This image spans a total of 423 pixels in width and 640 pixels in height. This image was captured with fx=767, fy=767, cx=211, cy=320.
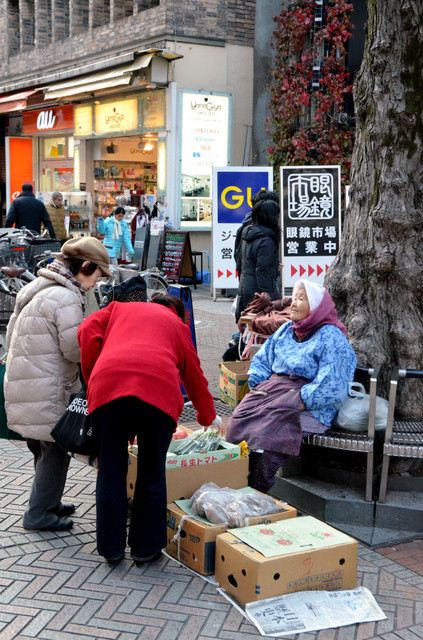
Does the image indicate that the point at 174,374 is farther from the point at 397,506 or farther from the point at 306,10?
the point at 306,10

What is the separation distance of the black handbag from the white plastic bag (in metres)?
1.59

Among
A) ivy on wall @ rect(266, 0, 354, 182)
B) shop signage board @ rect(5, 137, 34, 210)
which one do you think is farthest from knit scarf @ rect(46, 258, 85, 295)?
shop signage board @ rect(5, 137, 34, 210)

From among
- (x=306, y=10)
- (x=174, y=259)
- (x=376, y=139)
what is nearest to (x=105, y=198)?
(x=174, y=259)

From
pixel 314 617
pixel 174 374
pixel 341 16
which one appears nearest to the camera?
pixel 314 617

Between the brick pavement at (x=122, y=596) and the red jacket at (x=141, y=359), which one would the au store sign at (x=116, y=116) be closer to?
the brick pavement at (x=122, y=596)

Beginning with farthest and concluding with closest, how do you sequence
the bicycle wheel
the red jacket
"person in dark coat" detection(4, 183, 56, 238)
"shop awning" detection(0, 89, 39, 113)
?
"shop awning" detection(0, 89, 39, 113), "person in dark coat" detection(4, 183, 56, 238), the bicycle wheel, the red jacket

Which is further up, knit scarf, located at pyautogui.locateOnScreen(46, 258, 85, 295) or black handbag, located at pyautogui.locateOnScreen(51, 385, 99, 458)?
knit scarf, located at pyautogui.locateOnScreen(46, 258, 85, 295)

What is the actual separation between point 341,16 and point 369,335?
11.9 meters

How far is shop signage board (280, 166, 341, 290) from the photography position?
933 cm

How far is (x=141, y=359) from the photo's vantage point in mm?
3902

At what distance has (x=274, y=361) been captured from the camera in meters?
5.19

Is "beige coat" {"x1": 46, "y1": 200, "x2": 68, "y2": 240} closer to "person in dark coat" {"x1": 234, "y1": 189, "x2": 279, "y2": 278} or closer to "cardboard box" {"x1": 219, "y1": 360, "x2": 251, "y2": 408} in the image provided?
"person in dark coat" {"x1": 234, "y1": 189, "x2": 279, "y2": 278}

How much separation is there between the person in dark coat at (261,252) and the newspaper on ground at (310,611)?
13.8 feet

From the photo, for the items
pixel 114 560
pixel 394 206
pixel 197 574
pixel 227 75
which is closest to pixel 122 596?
pixel 114 560
